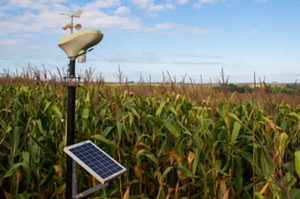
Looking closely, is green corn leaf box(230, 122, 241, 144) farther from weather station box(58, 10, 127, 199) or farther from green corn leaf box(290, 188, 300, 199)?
weather station box(58, 10, 127, 199)

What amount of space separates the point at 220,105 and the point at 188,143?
63 centimetres

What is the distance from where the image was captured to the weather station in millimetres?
2236

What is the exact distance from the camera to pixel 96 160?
234 cm

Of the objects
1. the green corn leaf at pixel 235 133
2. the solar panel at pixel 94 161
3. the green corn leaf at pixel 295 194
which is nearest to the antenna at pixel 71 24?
the solar panel at pixel 94 161

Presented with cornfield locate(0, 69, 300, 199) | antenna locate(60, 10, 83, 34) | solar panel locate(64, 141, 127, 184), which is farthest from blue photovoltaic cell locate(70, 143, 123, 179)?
antenna locate(60, 10, 83, 34)

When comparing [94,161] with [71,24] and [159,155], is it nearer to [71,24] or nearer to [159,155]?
[159,155]

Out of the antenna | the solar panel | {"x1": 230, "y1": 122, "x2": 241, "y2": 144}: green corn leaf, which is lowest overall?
the solar panel

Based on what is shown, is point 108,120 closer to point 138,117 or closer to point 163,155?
point 138,117

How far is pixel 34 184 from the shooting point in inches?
131

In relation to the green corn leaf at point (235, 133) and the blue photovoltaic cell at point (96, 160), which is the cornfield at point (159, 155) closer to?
the green corn leaf at point (235, 133)

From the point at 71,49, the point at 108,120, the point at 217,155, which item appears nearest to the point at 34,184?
the point at 108,120

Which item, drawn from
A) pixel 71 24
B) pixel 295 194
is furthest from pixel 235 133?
pixel 71 24

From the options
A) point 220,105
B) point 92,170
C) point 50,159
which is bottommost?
point 50,159

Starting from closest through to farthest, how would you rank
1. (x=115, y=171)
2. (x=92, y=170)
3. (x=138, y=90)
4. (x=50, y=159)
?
(x=92, y=170) → (x=115, y=171) → (x=50, y=159) → (x=138, y=90)
